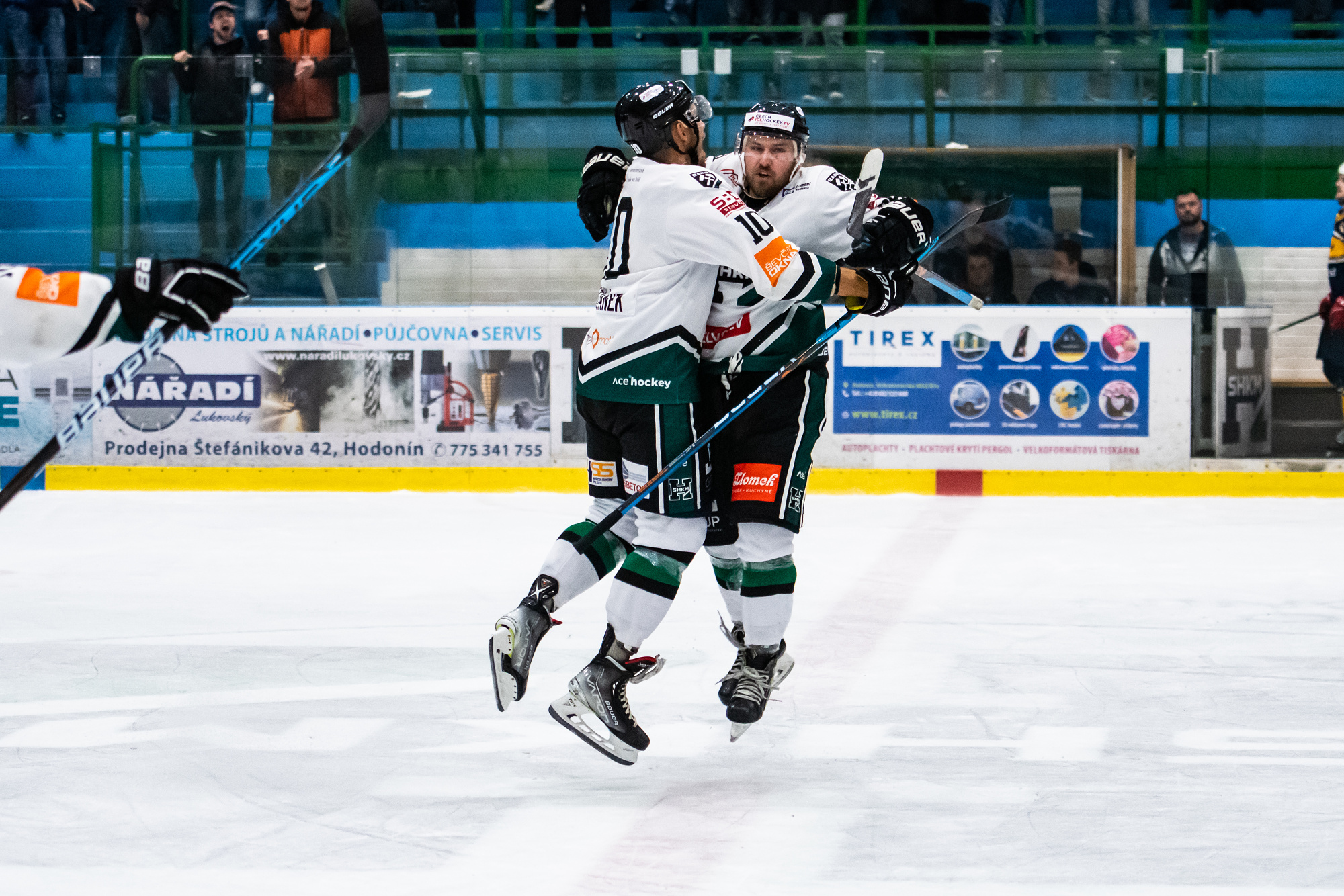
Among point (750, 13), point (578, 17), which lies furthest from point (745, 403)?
point (578, 17)

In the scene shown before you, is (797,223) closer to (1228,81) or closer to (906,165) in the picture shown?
(906,165)

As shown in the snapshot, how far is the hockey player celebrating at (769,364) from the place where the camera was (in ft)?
9.72

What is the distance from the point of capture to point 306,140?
24.1ft

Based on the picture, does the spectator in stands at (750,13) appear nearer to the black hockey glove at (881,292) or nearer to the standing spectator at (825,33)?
the standing spectator at (825,33)

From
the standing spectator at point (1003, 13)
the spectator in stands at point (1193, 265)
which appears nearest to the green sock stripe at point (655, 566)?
the spectator in stands at point (1193, 265)

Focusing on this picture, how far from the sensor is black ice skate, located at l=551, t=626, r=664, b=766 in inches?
107

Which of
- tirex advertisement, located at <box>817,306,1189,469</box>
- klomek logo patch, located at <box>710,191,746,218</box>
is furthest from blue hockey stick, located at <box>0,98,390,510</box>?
tirex advertisement, located at <box>817,306,1189,469</box>

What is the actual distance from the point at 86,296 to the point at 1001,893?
1.63 metres

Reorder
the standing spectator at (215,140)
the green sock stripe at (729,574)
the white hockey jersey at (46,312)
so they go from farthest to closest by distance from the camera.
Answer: the standing spectator at (215,140)
the green sock stripe at (729,574)
the white hockey jersey at (46,312)

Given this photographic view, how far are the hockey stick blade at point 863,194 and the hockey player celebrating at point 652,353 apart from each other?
13 centimetres

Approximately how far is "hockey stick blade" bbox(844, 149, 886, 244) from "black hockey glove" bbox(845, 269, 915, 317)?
0.10 m

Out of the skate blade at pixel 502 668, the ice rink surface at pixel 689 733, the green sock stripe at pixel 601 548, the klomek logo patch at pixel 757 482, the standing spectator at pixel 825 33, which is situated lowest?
the ice rink surface at pixel 689 733

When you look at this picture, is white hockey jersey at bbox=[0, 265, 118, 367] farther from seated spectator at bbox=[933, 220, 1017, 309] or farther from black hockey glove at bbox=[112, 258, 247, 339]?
seated spectator at bbox=[933, 220, 1017, 309]

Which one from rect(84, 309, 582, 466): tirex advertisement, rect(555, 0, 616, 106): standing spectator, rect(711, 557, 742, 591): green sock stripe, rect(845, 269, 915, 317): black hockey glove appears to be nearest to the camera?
rect(845, 269, 915, 317): black hockey glove
